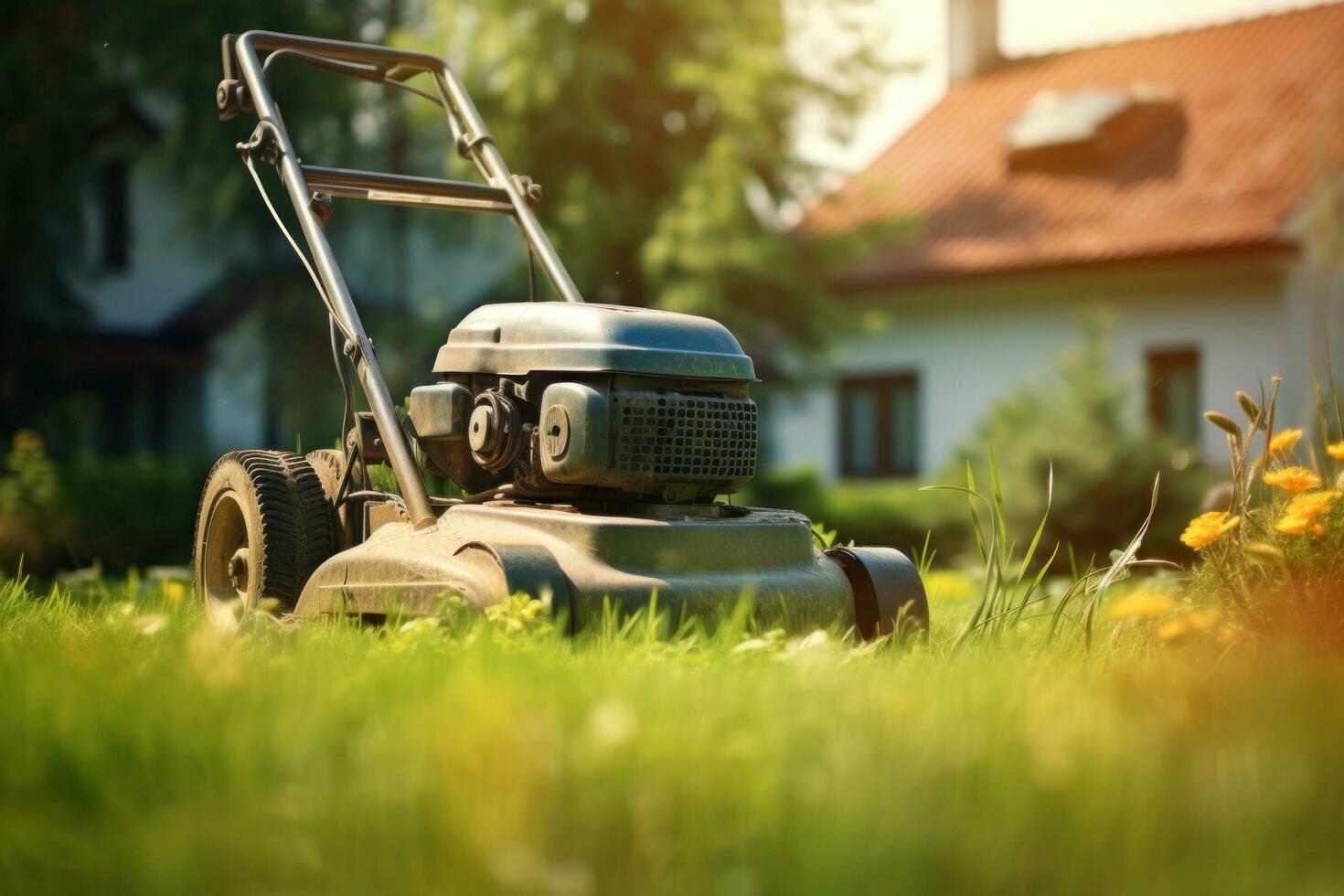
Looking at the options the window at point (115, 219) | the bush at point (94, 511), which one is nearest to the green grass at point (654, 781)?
the bush at point (94, 511)

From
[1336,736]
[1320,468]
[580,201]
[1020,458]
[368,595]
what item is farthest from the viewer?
[580,201]

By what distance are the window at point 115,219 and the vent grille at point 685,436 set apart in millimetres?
16268

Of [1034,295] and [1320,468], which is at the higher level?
[1034,295]

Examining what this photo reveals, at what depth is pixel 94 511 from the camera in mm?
10234

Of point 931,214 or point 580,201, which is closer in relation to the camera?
point 580,201

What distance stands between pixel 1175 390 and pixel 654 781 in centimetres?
1451

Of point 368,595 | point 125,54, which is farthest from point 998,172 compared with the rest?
point 368,595

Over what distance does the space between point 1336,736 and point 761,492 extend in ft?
36.7

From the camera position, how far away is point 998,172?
1741 cm

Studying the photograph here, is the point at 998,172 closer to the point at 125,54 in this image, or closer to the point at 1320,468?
the point at 125,54

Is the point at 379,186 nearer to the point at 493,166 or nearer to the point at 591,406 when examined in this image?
the point at 493,166

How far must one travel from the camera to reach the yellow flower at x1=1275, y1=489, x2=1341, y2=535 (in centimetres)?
323

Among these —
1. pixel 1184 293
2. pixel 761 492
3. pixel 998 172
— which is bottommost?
pixel 761 492

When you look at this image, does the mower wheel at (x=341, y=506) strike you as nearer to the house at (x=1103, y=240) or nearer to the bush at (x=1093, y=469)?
the bush at (x=1093, y=469)
